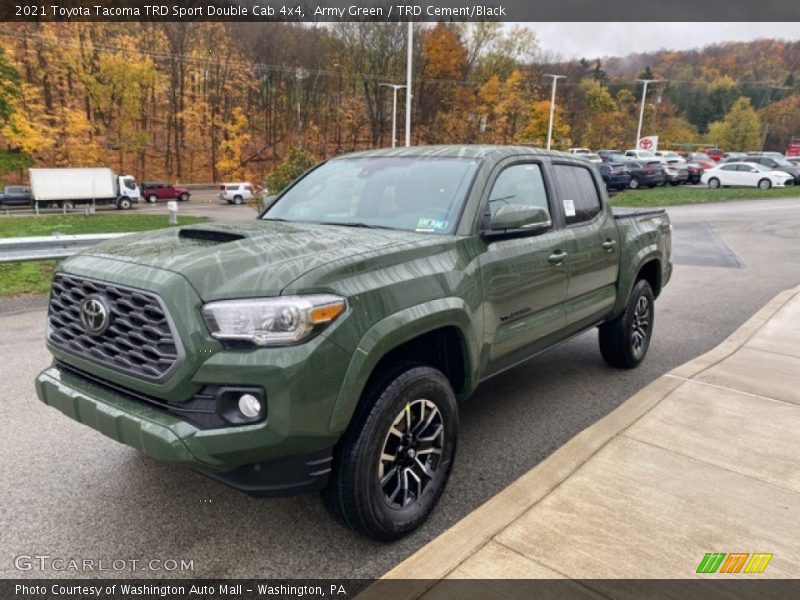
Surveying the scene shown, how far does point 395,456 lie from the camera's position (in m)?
2.86


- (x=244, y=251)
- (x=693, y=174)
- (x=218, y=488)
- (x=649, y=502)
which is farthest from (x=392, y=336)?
(x=693, y=174)

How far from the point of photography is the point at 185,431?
2.37 metres

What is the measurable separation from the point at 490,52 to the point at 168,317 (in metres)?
66.0

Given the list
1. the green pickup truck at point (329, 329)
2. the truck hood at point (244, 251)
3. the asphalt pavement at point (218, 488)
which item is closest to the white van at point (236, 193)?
the asphalt pavement at point (218, 488)

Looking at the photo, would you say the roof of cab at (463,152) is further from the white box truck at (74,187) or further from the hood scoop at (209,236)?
the white box truck at (74,187)

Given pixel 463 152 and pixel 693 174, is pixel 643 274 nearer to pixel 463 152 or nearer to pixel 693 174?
pixel 463 152

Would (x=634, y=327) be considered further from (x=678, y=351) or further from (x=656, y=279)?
(x=678, y=351)

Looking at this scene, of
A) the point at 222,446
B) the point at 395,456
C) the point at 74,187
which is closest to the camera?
the point at 222,446

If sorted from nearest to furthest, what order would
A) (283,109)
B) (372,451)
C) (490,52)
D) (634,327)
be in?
(372,451) → (634,327) → (283,109) → (490,52)

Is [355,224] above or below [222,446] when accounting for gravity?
above

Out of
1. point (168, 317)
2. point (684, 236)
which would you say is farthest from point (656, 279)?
point (684, 236)

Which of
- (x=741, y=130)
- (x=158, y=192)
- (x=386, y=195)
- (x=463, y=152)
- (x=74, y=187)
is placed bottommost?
(x=158, y=192)

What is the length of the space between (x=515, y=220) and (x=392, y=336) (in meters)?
1.12

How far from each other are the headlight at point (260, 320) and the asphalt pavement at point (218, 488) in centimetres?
112
